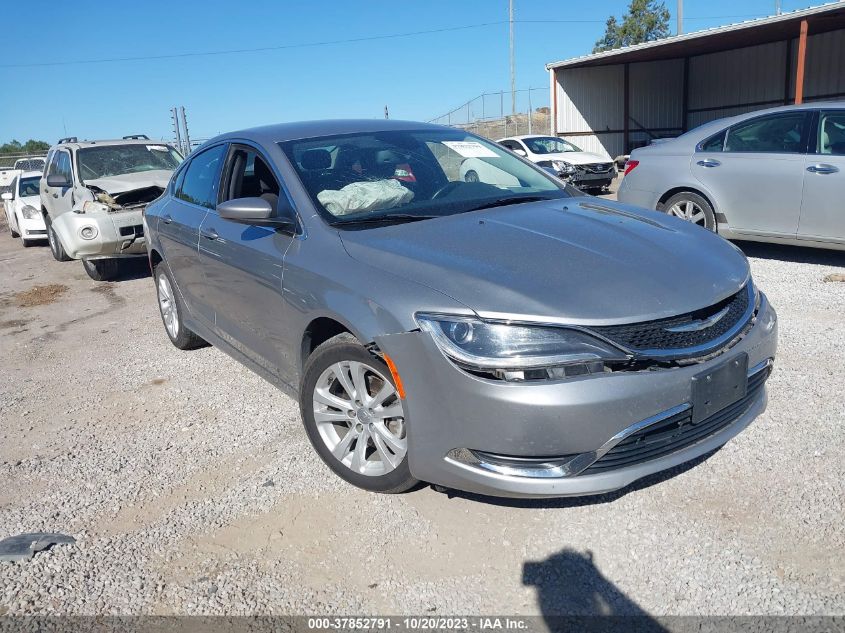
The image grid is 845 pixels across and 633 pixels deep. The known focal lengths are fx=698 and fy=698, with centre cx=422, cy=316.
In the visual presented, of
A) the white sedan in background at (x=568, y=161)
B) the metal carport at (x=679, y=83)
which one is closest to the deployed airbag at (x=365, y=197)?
the white sedan in background at (x=568, y=161)

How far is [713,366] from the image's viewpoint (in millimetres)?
2658

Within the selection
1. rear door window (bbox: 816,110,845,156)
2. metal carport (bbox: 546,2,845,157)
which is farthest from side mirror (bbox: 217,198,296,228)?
metal carport (bbox: 546,2,845,157)

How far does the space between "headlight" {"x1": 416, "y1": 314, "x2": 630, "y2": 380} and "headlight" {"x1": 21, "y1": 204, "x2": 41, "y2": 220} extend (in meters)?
12.7

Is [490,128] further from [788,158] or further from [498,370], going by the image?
[498,370]

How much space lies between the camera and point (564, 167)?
15953 millimetres

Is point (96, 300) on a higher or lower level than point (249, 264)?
lower

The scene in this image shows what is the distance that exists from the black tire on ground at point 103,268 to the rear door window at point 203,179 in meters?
4.53

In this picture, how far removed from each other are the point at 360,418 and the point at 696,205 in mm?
5601

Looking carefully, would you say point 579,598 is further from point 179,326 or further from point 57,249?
point 57,249

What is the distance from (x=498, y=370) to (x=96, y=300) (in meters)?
6.99

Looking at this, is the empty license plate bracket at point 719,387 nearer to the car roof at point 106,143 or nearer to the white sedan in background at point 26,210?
the car roof at point 106,143

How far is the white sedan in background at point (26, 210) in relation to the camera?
1279 cm

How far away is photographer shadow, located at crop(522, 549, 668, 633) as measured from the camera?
92.2 inches

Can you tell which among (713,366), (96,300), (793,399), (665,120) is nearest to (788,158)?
(793,399)
